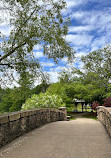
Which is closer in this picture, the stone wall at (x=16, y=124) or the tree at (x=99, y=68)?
the stone wall at (x=16, y=124)

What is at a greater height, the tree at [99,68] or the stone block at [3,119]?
the tree at [99,68]

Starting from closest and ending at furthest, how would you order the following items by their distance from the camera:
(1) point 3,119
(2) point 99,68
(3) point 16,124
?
(1) point 3,119 < (3) point 16,124 < (2) point 99,68

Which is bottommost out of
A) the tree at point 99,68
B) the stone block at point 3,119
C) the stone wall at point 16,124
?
the stone wall at point 16,124

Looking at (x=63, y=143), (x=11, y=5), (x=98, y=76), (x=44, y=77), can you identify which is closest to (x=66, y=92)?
(x=98, y=76)

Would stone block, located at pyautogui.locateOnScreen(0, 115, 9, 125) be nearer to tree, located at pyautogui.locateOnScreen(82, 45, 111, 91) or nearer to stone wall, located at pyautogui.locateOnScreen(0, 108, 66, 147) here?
stone wall, located at pyautogui.locateOnScreen(0, 108, 66, 147)

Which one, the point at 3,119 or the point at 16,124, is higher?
the point at 3,119

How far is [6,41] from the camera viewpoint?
386 inches

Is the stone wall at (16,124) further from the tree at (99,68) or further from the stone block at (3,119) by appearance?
the tree at (99,68)

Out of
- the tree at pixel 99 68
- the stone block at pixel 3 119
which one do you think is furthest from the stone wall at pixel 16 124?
the tree at pixel 99 68

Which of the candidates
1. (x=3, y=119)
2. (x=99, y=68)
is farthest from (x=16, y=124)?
(x=99, y=68)

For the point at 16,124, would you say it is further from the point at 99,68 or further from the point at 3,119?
the point at 99,68

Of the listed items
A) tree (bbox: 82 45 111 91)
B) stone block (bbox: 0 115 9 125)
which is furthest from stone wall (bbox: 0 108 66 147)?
tree (bbox: 82 45 111 91)

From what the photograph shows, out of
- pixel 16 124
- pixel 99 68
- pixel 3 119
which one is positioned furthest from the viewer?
pixel 99 68

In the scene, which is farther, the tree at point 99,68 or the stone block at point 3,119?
the tree at point 99,68
